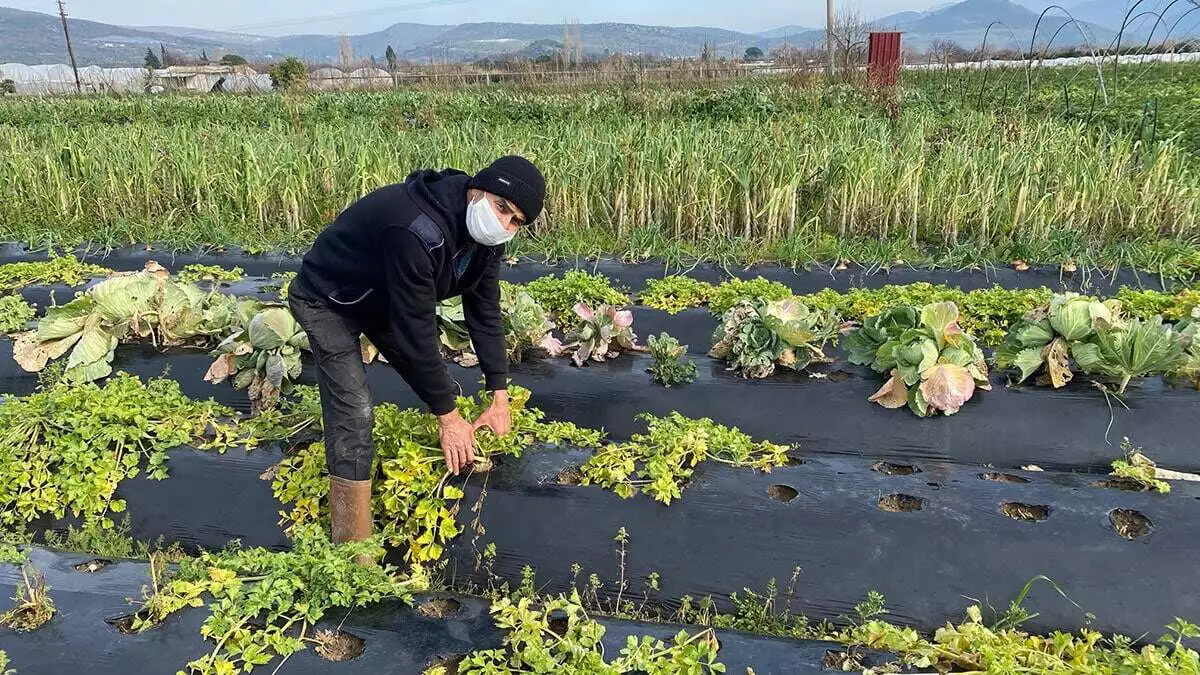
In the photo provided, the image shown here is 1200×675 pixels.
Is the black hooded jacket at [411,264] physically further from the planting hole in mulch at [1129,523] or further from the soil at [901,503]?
the planting hole in mulch at [1129,523]

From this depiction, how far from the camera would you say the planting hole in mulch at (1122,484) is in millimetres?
2820

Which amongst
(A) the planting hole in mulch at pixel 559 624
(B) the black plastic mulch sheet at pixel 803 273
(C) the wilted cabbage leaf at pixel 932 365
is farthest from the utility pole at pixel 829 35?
(A) the planting hole in mulch at pixel 559 624

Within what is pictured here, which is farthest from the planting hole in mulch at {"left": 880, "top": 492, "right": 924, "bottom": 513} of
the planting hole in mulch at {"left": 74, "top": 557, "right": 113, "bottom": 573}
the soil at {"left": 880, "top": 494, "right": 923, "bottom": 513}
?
the planting hole in mulch at {"left": 74, "top": 557, "right": 113, "bottom": 573}

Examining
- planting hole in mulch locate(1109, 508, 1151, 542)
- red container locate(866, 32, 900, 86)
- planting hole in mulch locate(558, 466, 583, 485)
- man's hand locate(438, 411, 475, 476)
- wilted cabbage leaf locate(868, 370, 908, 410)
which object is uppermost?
red container locate(866, 32, 900, 86)

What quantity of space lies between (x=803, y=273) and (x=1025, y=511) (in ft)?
9.91

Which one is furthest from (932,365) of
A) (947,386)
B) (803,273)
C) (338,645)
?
(338,645)

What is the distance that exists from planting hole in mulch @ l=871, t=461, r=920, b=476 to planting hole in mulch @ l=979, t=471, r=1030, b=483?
24 cm

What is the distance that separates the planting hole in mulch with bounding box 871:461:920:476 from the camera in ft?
9.88

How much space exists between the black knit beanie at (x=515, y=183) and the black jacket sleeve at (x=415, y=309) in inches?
10.5

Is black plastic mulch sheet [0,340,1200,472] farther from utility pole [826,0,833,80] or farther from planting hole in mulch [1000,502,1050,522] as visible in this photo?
utility pole [826,0,833,80]

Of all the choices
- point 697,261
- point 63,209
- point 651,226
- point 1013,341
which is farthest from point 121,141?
point 1013,341

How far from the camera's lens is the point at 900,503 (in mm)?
2834

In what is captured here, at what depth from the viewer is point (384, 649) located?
2225 mm

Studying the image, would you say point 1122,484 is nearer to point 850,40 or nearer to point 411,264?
point 411,264
